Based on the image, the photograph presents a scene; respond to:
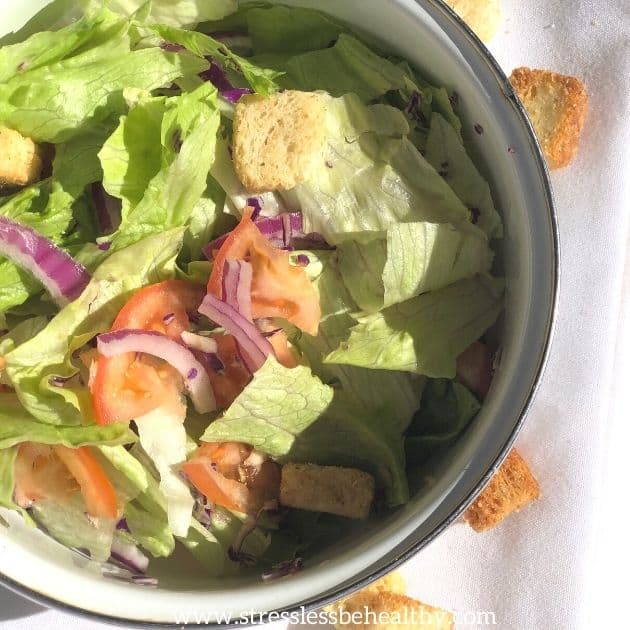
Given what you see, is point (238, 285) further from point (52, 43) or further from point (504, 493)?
point (504, 493)

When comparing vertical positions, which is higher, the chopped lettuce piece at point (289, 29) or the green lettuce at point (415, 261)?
the chopped lettuce piece at point (289, 29)

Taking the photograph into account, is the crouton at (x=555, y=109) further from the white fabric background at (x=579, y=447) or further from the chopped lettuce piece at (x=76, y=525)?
the chopped lettuce piece at (x=76, y=525)

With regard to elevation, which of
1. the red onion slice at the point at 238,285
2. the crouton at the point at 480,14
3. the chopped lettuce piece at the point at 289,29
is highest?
the crouton at the point at 480,14

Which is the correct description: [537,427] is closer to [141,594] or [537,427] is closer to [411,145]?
[411,145]

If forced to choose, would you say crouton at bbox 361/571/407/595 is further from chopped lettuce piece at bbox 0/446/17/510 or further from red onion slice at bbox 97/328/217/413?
chopped lettuce piece at bbox 0/446/17/510

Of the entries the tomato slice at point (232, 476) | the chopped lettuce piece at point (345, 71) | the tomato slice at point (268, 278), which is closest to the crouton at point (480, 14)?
the chopped lettuce piece at point (345, 71)

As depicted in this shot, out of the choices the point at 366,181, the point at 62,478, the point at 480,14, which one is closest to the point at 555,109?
the point at 480,14

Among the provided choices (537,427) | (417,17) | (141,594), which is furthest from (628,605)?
(417,17)
